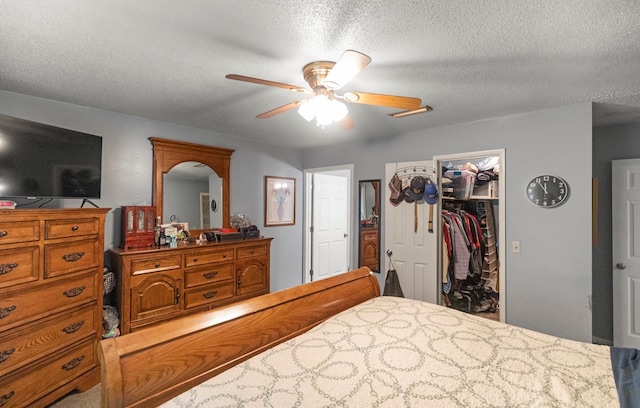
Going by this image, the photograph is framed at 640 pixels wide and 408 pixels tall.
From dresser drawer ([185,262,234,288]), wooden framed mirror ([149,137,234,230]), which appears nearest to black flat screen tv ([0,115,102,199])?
wooden framed mirror ([149,137,234,230])

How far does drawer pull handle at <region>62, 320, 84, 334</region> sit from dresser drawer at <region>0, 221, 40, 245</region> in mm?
676

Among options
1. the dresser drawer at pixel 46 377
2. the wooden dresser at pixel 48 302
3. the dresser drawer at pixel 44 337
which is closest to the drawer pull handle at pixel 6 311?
the wooden dresser at pixel 48 302

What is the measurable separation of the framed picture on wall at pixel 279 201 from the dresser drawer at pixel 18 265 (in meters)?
2.46

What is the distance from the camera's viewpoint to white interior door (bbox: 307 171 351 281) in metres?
4.69

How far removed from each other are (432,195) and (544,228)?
1.04 meters

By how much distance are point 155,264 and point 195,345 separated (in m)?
1.77

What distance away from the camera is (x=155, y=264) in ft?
8.81

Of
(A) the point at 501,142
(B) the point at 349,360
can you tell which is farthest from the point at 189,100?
(A) the point at 501,142

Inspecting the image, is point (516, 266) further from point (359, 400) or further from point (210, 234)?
point (210, 234)

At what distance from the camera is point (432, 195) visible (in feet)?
10.7

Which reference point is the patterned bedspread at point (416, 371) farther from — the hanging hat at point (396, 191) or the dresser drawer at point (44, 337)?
the hanging hat at point (396, 191)

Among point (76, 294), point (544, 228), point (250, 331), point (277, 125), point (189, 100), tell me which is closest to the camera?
point (250, 331)

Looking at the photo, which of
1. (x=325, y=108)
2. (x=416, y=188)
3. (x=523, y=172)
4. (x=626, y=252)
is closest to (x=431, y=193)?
(x=416, y=188)

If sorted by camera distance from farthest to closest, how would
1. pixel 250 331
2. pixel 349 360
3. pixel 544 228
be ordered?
pixel 544 228, pixel 250 331, pixel 349 360
